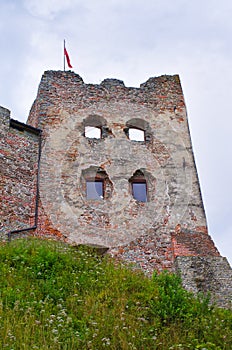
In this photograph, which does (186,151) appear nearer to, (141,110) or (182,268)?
(141,110)

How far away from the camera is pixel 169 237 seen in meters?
14.5

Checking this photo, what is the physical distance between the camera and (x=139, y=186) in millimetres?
15703

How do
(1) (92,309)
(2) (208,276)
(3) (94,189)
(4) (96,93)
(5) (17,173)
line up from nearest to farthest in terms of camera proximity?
(1) (92,309) → (2) (208,276) → (5) (17,173) → (3) (94,189) → (4) (96,93)

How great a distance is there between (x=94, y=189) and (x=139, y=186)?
1502 mm

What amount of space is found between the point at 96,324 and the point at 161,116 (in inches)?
419

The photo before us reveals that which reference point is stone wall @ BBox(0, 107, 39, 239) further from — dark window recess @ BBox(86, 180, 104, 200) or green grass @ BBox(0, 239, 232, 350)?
green grass @ BBox(0, 239, 232, 350)

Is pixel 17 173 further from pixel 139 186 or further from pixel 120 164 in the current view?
pixel 139 186

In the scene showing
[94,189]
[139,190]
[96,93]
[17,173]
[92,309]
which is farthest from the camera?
[96,93]

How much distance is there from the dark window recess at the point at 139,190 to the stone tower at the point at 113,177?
4 centimetres

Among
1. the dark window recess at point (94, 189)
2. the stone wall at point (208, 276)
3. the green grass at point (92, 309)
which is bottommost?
the green grass at point (92, 309)

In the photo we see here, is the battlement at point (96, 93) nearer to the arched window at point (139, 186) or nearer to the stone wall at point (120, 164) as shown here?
the stone wall at point (120, 164)

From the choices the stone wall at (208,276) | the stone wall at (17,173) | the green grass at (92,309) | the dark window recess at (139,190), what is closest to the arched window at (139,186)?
the dark window recess at (139,190)

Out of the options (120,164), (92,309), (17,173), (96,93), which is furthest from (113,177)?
(92,309)

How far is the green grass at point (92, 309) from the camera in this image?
23.2 feet
